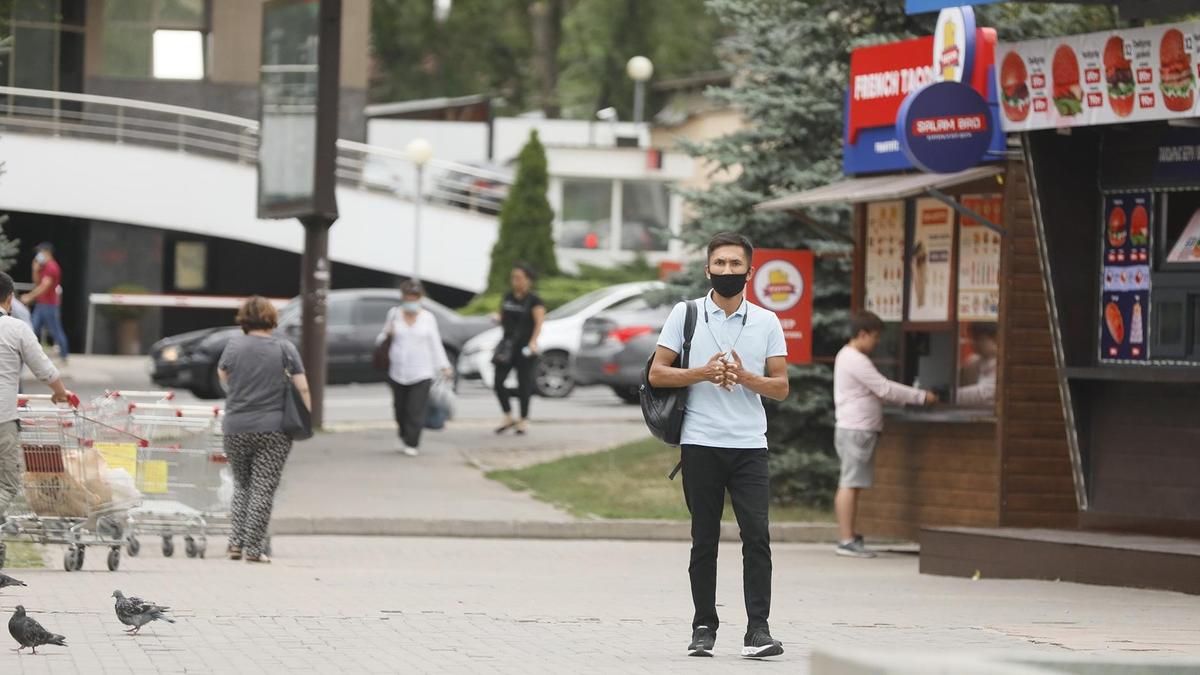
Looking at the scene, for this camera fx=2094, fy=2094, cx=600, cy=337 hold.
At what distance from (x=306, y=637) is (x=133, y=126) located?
34015mm

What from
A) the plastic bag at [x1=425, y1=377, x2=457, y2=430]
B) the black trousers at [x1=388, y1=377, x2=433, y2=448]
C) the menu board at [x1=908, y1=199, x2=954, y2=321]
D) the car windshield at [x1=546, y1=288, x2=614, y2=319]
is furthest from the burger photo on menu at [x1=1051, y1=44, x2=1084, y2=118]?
the car windshield at [x1=546, y1=288, x2=614, y2=319]

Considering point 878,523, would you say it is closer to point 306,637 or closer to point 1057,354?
point 1057,354

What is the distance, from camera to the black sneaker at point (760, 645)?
374 inches

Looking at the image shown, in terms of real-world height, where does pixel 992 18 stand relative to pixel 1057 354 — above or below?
above

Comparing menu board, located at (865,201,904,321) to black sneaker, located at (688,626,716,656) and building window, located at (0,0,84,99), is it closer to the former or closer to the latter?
black sneaker, located at (688,626,716,656)

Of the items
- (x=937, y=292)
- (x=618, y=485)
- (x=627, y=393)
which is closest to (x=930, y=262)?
(x=937, y=292)

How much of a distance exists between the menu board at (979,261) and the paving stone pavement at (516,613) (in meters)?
2.07

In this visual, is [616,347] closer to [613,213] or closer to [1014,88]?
[1014,88]

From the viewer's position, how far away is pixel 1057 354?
582 inches

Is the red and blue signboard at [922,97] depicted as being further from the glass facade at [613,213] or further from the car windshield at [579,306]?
the glass facade at [613,213]

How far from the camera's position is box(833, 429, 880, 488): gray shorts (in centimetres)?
1639

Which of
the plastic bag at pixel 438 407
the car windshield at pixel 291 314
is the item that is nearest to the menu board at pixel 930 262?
the plastic bag at pixel 438 407

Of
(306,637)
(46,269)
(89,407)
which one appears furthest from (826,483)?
(46,269)

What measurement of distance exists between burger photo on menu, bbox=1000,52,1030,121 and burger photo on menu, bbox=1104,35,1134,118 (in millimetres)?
813
